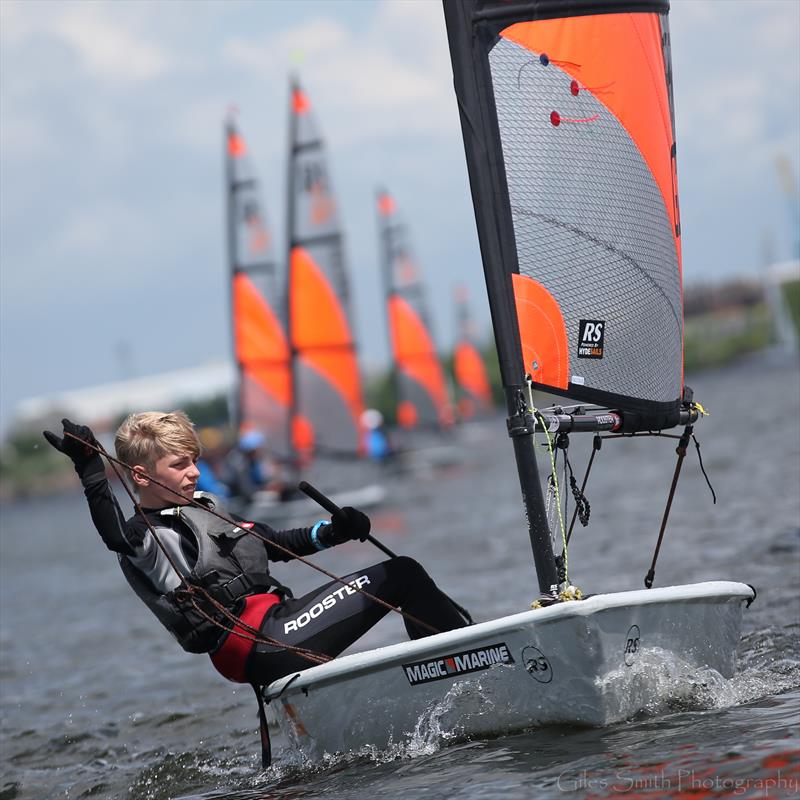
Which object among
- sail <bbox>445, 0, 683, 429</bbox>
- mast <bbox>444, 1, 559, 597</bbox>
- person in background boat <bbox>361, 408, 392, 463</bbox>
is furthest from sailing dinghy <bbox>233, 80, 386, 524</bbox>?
mast <bbox>444, 1, 559, 597</bbox>

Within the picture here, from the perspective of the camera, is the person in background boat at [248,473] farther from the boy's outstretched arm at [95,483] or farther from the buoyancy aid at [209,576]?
the boy's outstretched arm at [95,483]

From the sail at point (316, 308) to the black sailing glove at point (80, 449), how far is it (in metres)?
12.9

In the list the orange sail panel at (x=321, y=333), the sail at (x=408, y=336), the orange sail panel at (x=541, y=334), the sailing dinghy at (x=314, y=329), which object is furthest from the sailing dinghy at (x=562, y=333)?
the sail at (x=408, y=336)

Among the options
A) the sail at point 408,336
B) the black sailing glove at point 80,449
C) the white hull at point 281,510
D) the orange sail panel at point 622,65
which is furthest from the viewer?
the sail at point 408,336

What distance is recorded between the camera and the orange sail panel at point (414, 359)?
27078mm

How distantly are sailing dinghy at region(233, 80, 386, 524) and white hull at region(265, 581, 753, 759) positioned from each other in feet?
39.7

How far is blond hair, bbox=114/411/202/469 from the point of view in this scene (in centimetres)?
355

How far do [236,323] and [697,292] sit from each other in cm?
7600

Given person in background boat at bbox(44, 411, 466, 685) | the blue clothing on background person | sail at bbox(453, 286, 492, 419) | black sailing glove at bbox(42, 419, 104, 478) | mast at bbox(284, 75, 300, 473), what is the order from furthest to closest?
sail at bbox(453, 286, 492, 419)
mast at bbox(284, 75, 300, 473)
the blue clothing on background person
person in background boat at bbox(44, 411, 466, 685)
black sailing glove at bbox(42, 419, 104, 478)

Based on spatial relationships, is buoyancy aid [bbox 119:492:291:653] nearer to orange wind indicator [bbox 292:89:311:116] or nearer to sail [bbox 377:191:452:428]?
orange wind indicator [bbox 292:89:311:116]

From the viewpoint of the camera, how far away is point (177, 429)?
358cm

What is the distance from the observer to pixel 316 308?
16516 mm

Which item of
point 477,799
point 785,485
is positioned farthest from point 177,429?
point 785,485

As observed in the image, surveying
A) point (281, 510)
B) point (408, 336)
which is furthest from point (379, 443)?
point (281, 510)
